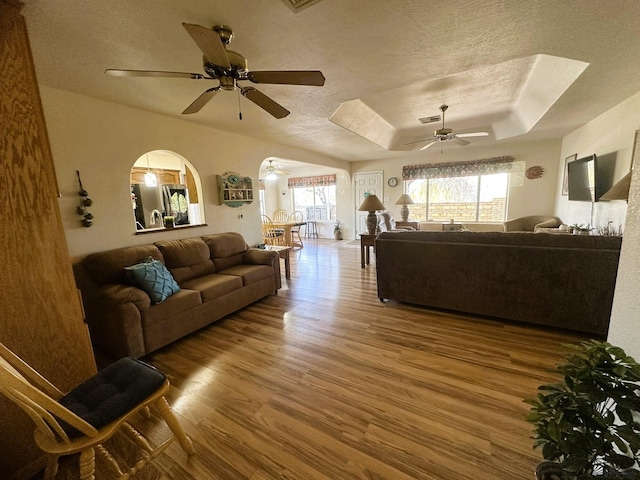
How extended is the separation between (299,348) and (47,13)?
9.03 ft

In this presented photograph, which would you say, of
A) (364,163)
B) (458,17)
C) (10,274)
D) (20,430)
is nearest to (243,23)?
(458,17)

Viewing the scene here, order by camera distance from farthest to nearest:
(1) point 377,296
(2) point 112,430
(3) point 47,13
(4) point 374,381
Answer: (1) point 377,296 < (4) point 374,381 < (3) point 47,13 < (2) point 112,430

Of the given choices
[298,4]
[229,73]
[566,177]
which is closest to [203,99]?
[229,73]

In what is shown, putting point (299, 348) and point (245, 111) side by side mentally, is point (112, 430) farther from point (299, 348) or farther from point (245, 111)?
point (245, 111)

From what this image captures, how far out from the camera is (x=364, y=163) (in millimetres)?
7637

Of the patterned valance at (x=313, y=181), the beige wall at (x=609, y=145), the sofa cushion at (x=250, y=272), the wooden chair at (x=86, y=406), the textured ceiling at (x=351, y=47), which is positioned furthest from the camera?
the patterned valance at (x=313, y=181)

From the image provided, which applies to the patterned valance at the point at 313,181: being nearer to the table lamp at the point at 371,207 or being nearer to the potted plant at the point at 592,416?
the table lamp at the point at 371,207

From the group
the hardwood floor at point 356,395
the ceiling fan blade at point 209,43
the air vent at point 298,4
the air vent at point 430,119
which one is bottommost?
the hardwood floor at point 356,395

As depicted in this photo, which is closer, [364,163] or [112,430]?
[112,430]

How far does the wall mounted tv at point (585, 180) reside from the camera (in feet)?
11.2

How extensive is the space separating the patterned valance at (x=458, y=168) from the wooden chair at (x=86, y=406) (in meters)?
6.89

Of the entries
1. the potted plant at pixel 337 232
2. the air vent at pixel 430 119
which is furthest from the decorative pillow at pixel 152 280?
the potted plant at pixel 337 232

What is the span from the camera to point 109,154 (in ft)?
8.98

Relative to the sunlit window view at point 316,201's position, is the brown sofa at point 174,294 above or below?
below
